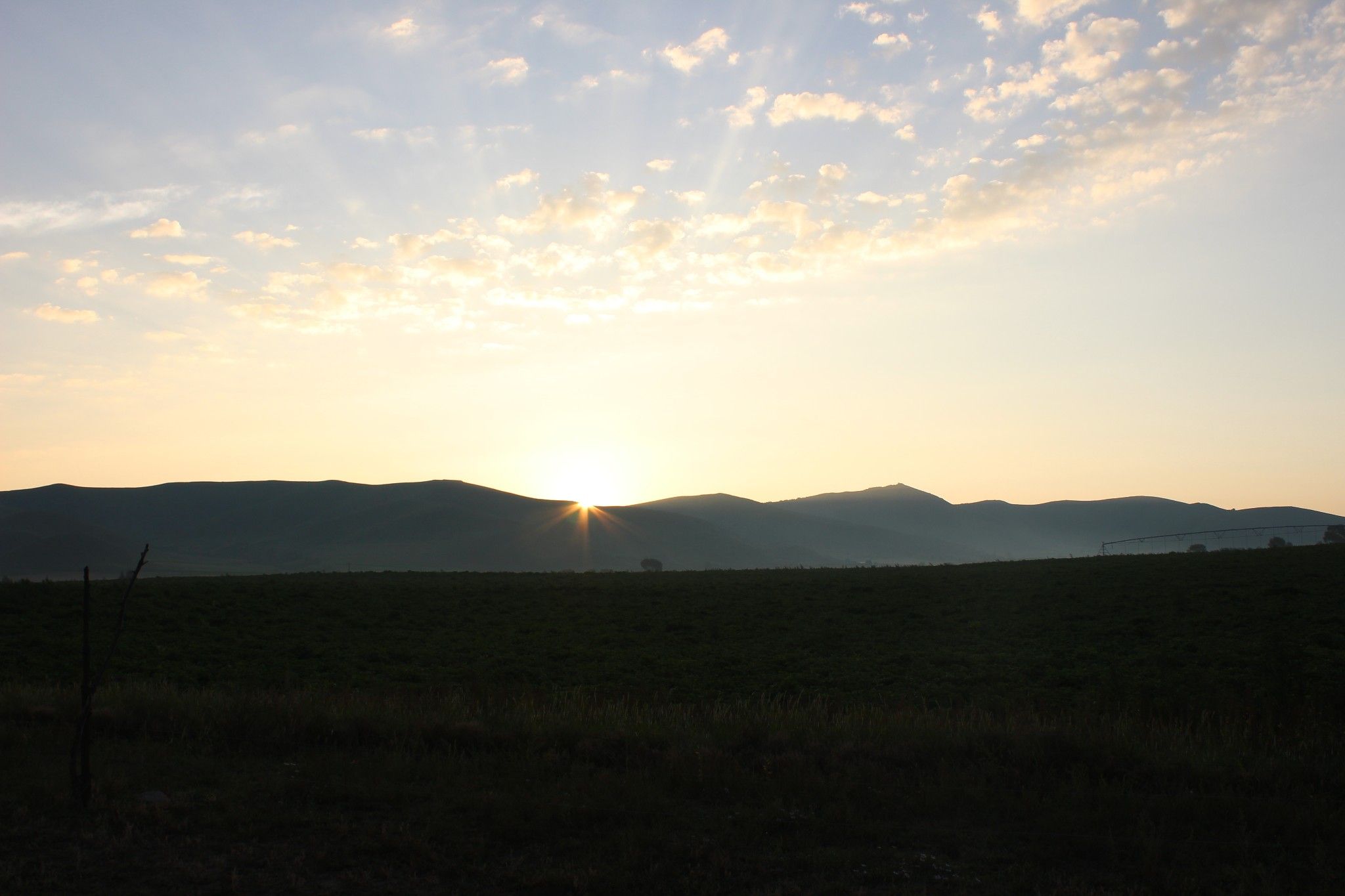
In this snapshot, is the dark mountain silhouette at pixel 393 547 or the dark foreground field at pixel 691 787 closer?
the dark foreground field at pixel 691 787

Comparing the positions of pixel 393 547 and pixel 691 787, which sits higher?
pixel 393 547

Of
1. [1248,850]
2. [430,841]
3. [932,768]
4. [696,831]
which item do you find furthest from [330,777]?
[1248,850]

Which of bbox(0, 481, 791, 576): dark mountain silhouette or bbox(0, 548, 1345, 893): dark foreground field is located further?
bbox(0, 481, 791, 576): dark mountain silhouette

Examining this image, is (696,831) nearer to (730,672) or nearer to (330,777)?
(330,777)

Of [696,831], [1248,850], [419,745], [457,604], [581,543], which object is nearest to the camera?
[1248,850]

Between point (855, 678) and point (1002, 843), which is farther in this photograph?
point (855, 678)

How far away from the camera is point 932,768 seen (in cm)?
970

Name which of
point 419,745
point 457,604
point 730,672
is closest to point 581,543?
point 457,604

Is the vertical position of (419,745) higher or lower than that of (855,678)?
higher

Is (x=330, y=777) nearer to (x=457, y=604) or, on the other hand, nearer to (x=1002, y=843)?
(x=1002, y=843)

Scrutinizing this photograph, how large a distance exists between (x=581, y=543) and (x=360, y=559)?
42753mm

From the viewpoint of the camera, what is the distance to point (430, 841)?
24.3 ft

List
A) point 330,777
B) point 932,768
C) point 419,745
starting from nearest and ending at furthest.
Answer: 1. point 330,777
2. point 932,768
3. point 419,745

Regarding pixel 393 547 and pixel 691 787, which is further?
pixel 393 547
